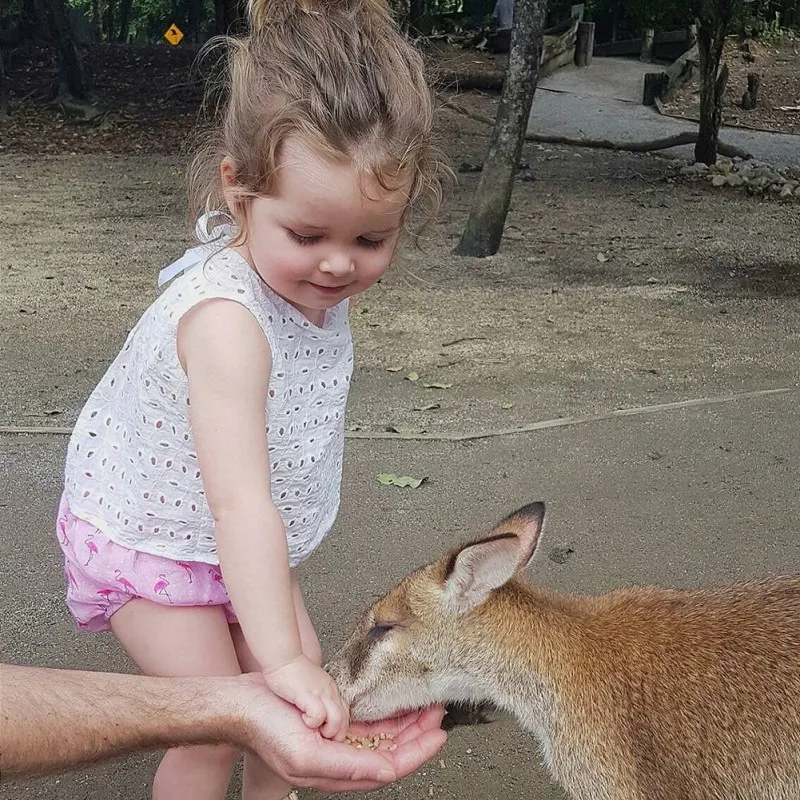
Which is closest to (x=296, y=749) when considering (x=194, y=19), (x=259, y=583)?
(x=259, y=583)

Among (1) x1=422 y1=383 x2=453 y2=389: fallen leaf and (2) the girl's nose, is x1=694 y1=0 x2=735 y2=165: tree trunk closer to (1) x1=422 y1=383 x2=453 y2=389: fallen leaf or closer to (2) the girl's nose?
(1) x1=422 y1=383 x2=453 y2=389: fallen leaf

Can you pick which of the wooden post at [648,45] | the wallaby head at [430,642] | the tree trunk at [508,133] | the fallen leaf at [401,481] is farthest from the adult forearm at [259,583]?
the wooden post at [648,45]

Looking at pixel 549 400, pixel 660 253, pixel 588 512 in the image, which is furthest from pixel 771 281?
pixel 588 512

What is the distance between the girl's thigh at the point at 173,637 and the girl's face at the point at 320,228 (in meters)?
0.64

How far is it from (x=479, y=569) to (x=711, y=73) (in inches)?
354

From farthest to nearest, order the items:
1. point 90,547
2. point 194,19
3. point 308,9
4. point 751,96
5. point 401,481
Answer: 1. point 194,19
2. point 751,96
3. point 401,481
4. point 90,547
5. point 308,9

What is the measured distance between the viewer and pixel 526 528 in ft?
6.48

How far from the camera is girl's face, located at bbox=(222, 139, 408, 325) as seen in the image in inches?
60.1

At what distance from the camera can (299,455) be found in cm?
186

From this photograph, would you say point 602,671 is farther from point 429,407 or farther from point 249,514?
point 429,407

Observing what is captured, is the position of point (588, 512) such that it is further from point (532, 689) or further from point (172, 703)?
point (172, 703)

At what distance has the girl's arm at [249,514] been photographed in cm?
154

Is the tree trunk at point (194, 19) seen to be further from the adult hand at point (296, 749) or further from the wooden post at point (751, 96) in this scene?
the adult hand at point (296, 749)

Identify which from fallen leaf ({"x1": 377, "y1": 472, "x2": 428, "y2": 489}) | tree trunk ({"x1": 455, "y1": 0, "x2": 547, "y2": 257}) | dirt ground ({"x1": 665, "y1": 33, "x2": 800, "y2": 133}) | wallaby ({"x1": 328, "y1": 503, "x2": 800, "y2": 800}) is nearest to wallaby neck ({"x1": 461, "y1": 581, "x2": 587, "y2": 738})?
wallaby ({"x1": 328, "y1": 503, "x2": 800, "y2": 800})
